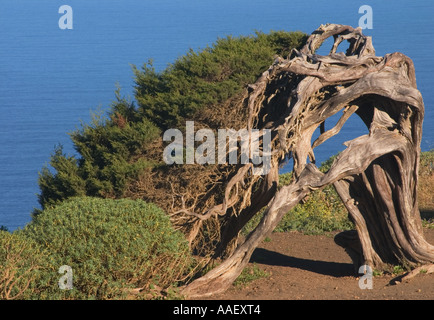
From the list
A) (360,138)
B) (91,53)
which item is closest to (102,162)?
(360,138)

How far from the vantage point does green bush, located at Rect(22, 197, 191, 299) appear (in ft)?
28.8

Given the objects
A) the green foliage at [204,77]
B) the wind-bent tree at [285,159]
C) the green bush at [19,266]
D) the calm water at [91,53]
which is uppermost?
the calm water at [91,53]

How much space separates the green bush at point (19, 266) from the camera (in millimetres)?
8445

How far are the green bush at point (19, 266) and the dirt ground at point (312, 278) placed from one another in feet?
8.16

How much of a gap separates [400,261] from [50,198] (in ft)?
20.1

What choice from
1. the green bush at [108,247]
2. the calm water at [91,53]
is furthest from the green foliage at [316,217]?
the calm water at [91,53]

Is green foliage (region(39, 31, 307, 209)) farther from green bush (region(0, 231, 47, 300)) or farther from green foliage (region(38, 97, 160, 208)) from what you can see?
green bush (region(0, 231, 47, 300))

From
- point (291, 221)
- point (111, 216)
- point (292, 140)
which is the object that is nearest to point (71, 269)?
point (111, 216)

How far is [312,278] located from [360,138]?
2.33m

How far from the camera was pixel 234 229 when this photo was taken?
12062 mm

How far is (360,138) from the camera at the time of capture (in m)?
10.7

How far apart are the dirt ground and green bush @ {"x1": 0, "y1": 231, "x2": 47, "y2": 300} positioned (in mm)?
2486

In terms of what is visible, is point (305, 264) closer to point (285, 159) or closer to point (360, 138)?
point (285, 159)

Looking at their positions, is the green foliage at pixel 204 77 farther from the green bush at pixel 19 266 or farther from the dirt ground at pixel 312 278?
the green bush at pixel 19 266
